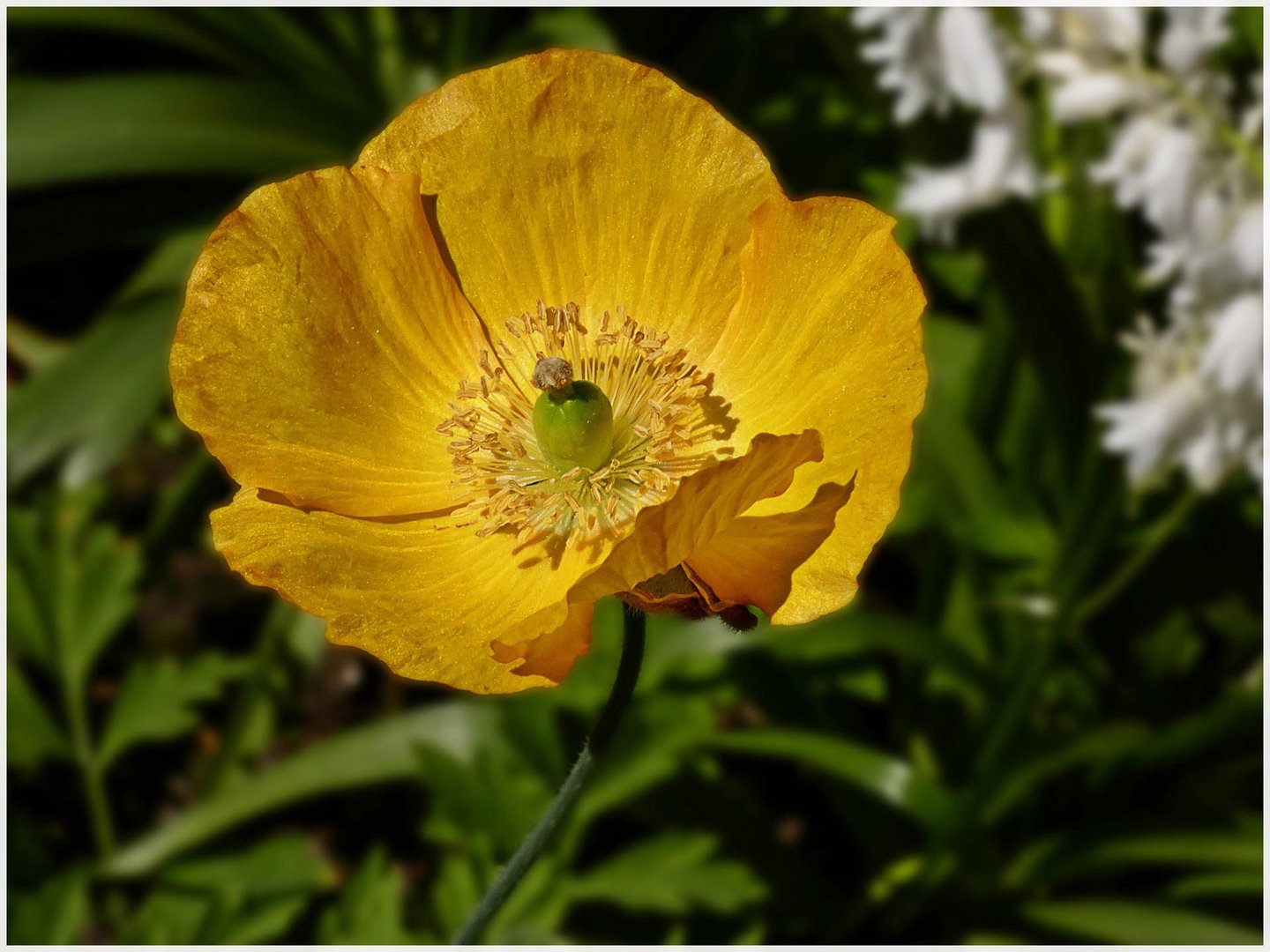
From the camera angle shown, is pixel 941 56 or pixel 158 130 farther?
pixel 158 130

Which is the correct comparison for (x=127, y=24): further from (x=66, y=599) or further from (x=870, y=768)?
(x=870, y=768)

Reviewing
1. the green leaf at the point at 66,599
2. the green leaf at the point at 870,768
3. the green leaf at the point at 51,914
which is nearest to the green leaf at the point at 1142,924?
the green leaf at the point at 870,768

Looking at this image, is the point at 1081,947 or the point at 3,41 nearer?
the point at 1081,947

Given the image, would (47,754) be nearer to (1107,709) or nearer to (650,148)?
(650,148)

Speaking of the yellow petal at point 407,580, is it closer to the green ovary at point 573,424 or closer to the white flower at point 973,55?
the green ovary at point 573,424

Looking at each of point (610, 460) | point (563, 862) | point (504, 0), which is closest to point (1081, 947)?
point (563, 862)

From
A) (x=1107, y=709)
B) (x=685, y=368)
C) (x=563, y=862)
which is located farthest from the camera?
(x=1107, y=709)

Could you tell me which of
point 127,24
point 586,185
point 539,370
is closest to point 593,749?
point 539,370
